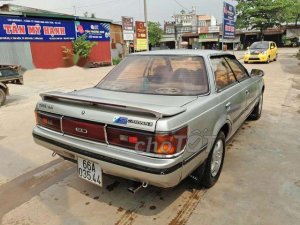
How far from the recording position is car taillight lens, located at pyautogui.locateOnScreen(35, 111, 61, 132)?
A: 3.14m

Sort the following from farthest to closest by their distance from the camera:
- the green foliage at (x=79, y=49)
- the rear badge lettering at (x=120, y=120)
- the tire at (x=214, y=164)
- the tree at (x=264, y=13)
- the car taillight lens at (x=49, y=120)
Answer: the tree at (x=264, y=13) < the green foliage at (x=79, y=49) < the tire at (x=214, y=164) < the car taillight lens at (x=49, y=120) < the rear badge lettering at (x=120, y=120)

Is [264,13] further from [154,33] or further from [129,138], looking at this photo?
[129,138]

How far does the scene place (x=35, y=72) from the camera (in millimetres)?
17359

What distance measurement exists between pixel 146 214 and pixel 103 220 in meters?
0.44

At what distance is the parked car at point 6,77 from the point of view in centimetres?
870

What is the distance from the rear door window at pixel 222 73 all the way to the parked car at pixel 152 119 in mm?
18

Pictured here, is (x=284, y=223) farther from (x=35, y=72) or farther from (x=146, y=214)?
(x=35, y=72)

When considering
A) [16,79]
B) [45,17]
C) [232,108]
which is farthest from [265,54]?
[232,108]

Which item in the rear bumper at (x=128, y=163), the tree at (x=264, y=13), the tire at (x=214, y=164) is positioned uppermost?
the tree at (x=264, y=13)

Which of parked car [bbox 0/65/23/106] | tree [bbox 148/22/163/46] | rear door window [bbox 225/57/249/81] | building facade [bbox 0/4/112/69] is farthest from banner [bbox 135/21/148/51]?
tree [bbox 148/22/163/46]

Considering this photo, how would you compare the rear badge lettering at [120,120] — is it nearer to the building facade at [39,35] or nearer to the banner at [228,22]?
the building facade at [39,35]

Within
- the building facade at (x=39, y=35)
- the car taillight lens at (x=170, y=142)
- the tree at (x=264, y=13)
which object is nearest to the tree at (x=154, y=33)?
the tree at (x=264, y=13)

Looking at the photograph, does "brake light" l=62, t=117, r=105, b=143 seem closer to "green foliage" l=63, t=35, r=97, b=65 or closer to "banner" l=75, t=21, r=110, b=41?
"green foliage" l=63, t=35, r=97, b=65

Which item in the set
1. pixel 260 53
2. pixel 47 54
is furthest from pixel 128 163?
pixel 260 53
